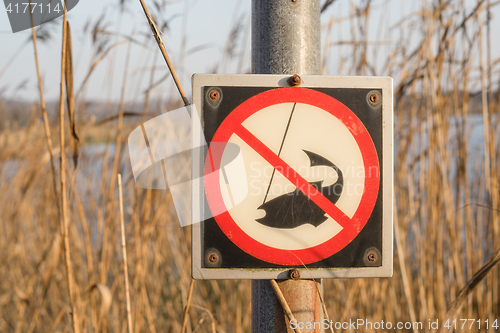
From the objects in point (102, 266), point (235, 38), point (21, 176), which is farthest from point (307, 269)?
point (21, 176)

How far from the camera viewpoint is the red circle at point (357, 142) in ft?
1.41

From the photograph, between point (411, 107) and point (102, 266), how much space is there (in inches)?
33.9

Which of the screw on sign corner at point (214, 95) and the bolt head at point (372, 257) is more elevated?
the screw on sign corner at point (214, 95)

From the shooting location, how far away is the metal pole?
0.43 meters

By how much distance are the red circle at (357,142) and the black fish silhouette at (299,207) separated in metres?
0.03

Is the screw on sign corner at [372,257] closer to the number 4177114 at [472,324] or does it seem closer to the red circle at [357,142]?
the red circle at [357,142]

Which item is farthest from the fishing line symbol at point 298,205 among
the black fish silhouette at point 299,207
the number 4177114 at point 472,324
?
the number 4177114 at point 472,324

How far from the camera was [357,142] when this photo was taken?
0.44m

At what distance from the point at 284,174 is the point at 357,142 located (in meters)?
0.10

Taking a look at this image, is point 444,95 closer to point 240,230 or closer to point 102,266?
point 240,230

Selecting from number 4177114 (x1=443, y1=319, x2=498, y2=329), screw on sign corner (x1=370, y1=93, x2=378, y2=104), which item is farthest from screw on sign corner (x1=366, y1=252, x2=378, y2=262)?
number 4177114 (x1=443, y1=319, x2=498, y2=329)

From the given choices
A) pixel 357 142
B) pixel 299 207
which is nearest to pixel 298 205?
pixel 299 207

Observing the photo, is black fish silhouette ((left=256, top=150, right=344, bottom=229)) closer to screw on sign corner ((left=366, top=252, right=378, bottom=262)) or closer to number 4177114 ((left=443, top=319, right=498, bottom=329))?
screw on sign corner ((left=366, top=252, right=378, bottom=262))

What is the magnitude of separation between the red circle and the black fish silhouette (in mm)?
31
